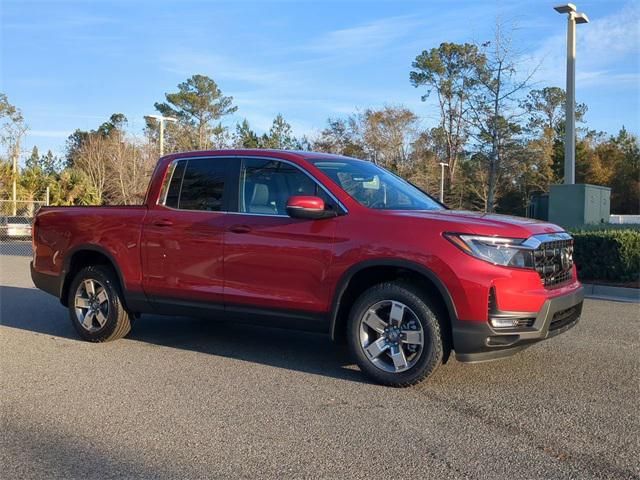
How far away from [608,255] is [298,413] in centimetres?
882

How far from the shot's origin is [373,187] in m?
5.54

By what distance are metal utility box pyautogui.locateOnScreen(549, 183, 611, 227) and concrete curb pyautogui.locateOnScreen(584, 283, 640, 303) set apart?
466cm

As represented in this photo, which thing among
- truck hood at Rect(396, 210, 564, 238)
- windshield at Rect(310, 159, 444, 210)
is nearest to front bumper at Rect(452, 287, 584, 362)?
truck hood at Rect(396, 210, 564, 238)

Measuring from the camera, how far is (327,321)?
199 inches

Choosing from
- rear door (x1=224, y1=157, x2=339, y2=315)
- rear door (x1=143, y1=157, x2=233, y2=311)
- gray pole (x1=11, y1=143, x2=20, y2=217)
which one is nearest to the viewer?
rear door (x1=224, y1=157, x2=339, y2=315)

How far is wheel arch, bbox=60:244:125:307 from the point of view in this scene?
644cm

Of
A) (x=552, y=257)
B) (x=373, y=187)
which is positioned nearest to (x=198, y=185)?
(x=373, y=187)

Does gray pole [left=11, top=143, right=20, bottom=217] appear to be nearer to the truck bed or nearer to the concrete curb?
the truck bed

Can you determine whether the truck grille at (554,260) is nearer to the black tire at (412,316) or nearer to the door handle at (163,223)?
the black tire at (412,316)

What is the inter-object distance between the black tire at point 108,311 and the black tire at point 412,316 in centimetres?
273

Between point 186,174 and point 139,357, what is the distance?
189 cm

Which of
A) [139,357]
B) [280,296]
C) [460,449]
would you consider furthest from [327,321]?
[139,357]

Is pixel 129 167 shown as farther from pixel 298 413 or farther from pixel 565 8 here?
pixel 298 413

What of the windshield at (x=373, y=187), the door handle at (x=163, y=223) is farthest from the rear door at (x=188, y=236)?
the windshield at (x=373, y=187)
